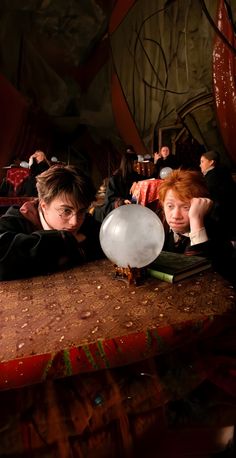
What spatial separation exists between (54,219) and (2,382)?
2.65 feet

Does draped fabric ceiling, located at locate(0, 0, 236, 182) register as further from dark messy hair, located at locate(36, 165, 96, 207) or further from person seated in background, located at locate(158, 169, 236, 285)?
dark messy hair, located at locate(36, 165, 96, 207)

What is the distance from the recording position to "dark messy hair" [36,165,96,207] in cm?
127

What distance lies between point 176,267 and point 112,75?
6.67 m

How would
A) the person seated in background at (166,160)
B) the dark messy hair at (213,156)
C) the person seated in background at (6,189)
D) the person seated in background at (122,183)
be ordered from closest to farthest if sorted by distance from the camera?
the dark messy hair at (213,156)
the person seated in background at (122,183)
the person seated in background at (166,160)
the person seated in background at (6,189)

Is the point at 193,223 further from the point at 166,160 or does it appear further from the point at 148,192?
the point at 166,160

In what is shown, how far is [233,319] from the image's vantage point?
776 millimetres

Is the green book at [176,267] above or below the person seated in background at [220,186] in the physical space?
below

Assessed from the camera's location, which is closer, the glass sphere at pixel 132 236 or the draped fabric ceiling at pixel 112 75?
the glass sphere at pixel 132 236

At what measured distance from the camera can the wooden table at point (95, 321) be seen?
23.9 inches

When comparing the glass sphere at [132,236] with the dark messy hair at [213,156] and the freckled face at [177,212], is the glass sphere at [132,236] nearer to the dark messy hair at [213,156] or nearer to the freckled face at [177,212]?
the freckled face at [177,212]

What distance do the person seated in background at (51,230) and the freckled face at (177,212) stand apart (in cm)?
39

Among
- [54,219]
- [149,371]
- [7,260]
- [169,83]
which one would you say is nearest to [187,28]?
[169,83]

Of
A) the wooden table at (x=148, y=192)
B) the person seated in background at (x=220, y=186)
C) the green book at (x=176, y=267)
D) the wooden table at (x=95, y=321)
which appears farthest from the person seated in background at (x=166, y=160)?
the wooden table at (x=95, y=321)

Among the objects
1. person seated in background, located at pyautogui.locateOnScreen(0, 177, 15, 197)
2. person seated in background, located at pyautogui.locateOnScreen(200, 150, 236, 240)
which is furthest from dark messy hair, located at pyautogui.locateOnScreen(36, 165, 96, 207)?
person seated in background, located at pyautogui.locateOnScreen(0, 177, 15, 197)
